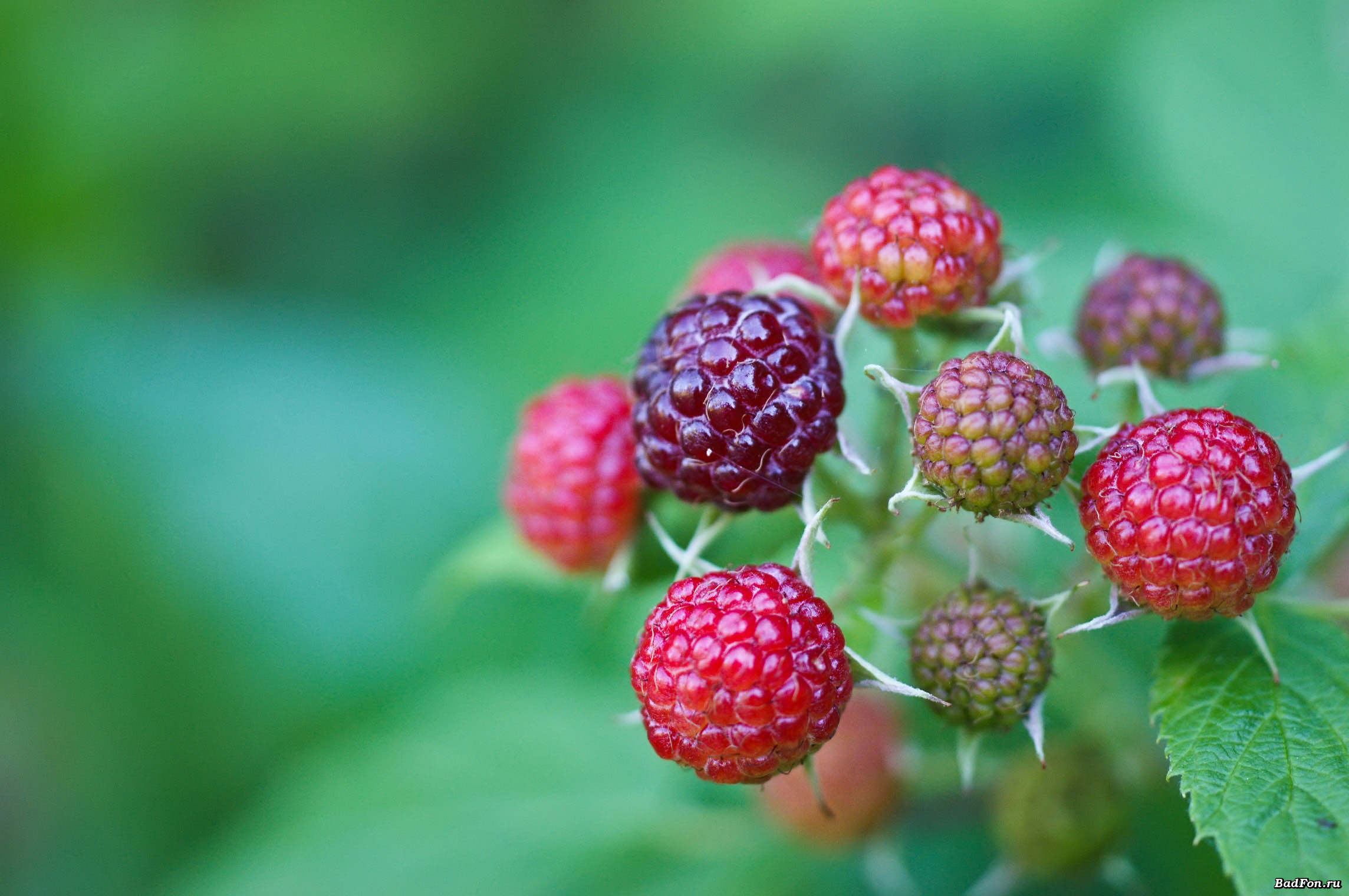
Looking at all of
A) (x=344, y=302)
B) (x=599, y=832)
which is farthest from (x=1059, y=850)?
(x=344, y=302)

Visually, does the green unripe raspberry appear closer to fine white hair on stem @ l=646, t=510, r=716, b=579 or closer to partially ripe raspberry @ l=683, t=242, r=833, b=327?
fine white hair on stem @ l=646, t=510, r=716, b=579

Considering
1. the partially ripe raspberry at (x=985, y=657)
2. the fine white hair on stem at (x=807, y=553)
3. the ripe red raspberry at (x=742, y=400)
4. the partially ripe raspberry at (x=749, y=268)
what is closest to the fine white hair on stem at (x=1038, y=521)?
the partially ripe raspberry at (x=985, y=657)

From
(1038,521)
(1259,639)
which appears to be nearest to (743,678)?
(1038,521)

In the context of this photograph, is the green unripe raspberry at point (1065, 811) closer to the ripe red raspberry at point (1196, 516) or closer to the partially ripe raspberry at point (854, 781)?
the partially ripe raspberry at point (854, 781)

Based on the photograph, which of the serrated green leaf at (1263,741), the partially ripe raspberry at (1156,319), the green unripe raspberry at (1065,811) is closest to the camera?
the serrated green leaf at (1263,741)

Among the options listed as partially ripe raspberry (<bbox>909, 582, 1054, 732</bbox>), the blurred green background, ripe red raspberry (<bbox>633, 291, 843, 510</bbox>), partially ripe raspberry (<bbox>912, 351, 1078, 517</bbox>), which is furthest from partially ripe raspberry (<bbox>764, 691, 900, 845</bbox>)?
partially ripe raspberry (<bbox>912, 351, 1078, 517</bbox>)

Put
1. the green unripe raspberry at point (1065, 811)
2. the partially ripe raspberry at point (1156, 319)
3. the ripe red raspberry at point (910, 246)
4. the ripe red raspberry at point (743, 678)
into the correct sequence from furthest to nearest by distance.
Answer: the green unripe raspberry at point (1065, 811)
the partially ripe raspberry at point (1156, 319)
the ripe red raspberry at point (910, 246)
the ripe red raspberry at point (743, 678)
